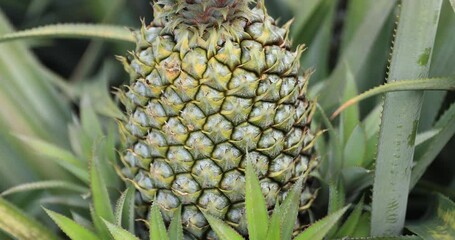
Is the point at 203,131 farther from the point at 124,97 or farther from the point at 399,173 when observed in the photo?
the point at 399,173

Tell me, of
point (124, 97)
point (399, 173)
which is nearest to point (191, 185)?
point (124, 97)

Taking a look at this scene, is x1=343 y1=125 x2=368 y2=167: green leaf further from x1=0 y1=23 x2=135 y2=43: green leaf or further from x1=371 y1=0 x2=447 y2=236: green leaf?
x1=0 y1=23 x2=135 y2=43: green leaf

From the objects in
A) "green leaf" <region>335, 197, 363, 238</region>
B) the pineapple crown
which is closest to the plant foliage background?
"green leaf" <region>335, 197, 363, 238</region>

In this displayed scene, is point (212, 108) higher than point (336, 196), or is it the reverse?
point (212, 108)

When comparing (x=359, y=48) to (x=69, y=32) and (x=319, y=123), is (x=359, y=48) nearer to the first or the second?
(x=319, y=123)

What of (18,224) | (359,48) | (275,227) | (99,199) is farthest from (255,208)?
(359,48)

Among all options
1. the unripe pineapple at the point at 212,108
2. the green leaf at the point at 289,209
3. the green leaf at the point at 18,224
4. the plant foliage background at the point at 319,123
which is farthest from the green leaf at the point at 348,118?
the green leaf at the point at 18,224
